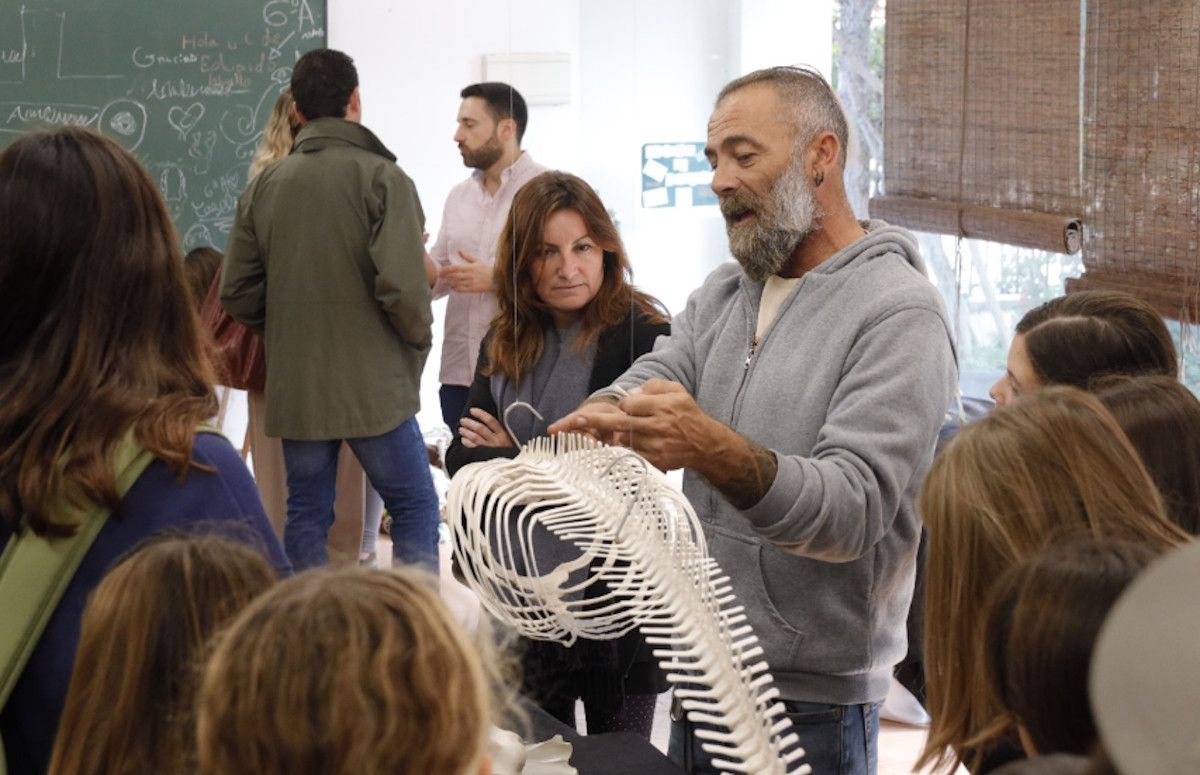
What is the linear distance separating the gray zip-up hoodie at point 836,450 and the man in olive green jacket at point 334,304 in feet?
5.57

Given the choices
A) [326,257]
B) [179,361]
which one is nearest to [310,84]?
[326,257]

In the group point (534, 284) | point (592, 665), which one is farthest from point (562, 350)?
point (592, 665)

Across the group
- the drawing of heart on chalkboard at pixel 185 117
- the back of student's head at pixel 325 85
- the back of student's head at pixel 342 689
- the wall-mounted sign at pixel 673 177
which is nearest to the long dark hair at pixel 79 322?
the back of student's head at pixel 342 689

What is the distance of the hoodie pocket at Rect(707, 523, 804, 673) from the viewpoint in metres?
1.76

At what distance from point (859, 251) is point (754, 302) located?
0.18 m

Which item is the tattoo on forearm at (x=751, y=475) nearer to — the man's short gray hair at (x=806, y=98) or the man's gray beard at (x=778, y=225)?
the man's gray beard at (x=778, y=225)

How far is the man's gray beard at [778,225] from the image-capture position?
186 cm

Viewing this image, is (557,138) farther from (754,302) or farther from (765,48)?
(754,302)

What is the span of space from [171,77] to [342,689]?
14.4 ft

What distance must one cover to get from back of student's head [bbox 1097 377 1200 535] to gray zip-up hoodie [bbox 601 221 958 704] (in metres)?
0.23

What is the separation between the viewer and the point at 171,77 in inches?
189

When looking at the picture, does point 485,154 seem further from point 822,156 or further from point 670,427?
point 670,427

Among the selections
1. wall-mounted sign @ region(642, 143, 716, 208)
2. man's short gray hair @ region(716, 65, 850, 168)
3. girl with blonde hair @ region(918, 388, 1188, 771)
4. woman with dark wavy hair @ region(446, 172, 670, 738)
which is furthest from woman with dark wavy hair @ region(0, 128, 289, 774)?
wall-mounted sign @ region(642, 143, 716, 208)

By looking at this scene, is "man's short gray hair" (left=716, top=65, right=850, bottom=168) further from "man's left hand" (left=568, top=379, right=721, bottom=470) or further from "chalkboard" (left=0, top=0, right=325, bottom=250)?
"chalkboard" (left=0, top=0, right=325, bottom=250)
